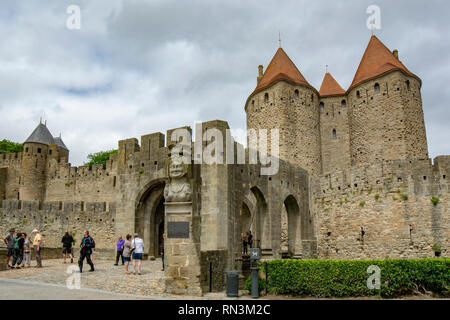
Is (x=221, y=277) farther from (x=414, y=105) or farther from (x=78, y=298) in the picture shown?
(x=414, y=105)

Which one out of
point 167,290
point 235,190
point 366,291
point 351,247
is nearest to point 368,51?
point 351,247

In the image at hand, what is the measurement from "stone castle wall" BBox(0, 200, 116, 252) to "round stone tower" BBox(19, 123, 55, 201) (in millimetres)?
Result: 9786

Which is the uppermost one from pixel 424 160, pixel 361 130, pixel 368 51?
pixel 368 51

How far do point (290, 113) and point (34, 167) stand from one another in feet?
74.1

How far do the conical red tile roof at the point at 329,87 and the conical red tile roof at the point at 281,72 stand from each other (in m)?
2.39

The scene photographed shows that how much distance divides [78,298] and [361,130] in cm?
2279

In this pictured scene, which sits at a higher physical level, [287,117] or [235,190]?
[287,117]

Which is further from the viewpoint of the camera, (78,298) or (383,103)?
(383,103)

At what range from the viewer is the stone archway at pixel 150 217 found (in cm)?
1766

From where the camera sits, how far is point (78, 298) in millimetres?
7797

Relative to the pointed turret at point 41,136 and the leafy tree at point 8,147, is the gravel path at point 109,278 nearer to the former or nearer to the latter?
the pointed turret at point 41,136

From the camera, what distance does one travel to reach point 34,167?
33906 mm

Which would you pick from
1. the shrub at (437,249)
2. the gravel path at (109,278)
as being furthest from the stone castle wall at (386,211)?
the gravel path at (109,278)

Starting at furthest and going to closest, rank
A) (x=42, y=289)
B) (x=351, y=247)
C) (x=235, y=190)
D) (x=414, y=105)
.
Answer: (x=414, y=105) < (x=351, y=247) < (x=235, y=190) < (x=42, y=289)
